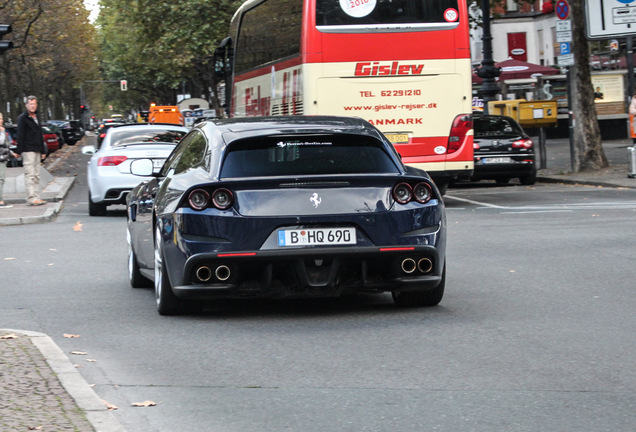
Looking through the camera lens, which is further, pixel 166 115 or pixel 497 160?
pixel 166 115

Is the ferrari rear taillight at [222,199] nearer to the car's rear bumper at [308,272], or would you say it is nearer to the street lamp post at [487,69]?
the car's rear bumper at [308,272]

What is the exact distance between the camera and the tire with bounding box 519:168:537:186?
21828 mm

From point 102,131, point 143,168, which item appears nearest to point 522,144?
point 143,168

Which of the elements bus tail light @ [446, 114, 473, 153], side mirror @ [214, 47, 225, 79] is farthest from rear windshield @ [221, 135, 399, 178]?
side mirror @ [214, 47, 225, 79]

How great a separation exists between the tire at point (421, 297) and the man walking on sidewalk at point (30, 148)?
1337 cm

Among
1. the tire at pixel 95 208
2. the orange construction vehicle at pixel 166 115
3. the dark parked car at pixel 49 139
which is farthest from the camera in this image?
the orange construction vehicle at pixel 166 115

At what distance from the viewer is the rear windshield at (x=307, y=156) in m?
7.28

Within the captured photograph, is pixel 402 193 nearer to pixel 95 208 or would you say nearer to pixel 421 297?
pixel 421 297

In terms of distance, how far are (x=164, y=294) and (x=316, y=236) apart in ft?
4.12

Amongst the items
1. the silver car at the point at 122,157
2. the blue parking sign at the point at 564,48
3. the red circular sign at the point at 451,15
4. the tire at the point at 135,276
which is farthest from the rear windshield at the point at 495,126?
the tire at the point at 135,276

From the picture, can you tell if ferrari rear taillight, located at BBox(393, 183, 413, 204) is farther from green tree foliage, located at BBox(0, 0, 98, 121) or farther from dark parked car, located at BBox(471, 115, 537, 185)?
green tree foliage, located at BBox(0, 0, 98, 121)

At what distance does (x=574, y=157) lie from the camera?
23.9m

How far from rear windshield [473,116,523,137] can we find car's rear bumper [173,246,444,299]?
48.6 feet

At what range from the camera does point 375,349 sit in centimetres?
622
